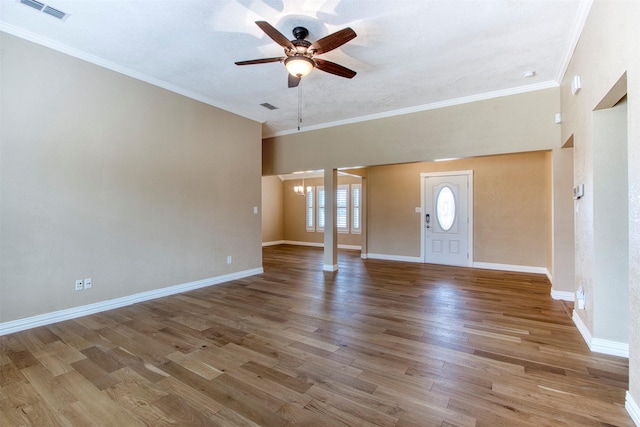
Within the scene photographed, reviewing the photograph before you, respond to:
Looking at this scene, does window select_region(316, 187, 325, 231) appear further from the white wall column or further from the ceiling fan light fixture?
the ceiling fan light fixture

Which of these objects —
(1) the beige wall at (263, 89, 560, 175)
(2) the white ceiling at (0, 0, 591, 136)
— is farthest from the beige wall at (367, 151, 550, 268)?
(2) the white ceiling at (0, 0, 591, 136)

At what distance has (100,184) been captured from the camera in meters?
3.66

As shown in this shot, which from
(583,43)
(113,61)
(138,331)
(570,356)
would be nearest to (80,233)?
(138,331)

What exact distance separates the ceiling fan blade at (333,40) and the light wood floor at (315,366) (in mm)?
2751

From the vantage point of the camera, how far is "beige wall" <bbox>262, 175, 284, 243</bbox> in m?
10.6

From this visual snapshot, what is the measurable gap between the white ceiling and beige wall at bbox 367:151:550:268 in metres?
2.28

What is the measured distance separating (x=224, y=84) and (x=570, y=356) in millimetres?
5001

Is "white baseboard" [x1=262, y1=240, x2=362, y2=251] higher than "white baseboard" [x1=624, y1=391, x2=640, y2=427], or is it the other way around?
"white baseboard" [x1=262, y1=240, x2=362, y2=251]

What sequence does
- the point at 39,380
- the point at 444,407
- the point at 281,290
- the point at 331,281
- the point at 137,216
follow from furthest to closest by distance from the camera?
the point at 331,281 < the point at 281,290 < the point at 137,216 < the point at 39,380 < the point at 444,407

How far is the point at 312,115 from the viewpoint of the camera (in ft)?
18.2

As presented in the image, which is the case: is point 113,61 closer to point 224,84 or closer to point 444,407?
point 224,84

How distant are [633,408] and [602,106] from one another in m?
2.24

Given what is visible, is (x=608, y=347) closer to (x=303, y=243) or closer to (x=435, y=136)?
(x=435, y=136)

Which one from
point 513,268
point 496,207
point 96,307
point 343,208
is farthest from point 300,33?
point 343,208
